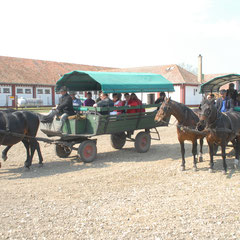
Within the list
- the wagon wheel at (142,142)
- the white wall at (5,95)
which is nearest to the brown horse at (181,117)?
the wagon wheel at (142,142)

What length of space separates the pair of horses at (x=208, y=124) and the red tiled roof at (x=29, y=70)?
30206mm

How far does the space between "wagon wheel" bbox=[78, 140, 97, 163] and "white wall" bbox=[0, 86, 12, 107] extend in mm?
27724

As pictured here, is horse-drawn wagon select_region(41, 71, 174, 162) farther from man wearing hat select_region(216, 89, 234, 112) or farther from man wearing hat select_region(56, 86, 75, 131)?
man wearing hat select_region(216, 89, 234, 112)

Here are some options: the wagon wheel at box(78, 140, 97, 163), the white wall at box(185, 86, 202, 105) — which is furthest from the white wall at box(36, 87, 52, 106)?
the wagon wheel at box(78, 140, 97, 163)

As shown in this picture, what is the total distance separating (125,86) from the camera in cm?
913

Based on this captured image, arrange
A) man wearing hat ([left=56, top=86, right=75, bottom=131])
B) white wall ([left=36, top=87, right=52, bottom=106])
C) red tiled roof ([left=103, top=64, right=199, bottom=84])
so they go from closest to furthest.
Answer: man wearing hat ([left=56, top=86, right=75, bottom=131]), white wall ([left=36, top=87, right=52, bottom=106]), red tiled roof ([left=103, top=64, right=199, bottom=84])

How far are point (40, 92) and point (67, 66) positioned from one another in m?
8.28

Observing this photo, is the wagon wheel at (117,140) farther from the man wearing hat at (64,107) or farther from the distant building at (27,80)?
the distant building at (27,80)

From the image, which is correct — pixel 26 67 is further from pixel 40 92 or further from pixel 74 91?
pixel 74 91

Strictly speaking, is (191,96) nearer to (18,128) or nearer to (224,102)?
(224,102)

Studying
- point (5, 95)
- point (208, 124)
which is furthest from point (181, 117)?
point (5, 95)

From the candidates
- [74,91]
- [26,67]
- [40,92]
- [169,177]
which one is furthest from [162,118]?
[26,67]

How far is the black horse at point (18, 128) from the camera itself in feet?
26.0

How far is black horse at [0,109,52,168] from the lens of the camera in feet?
26.0
